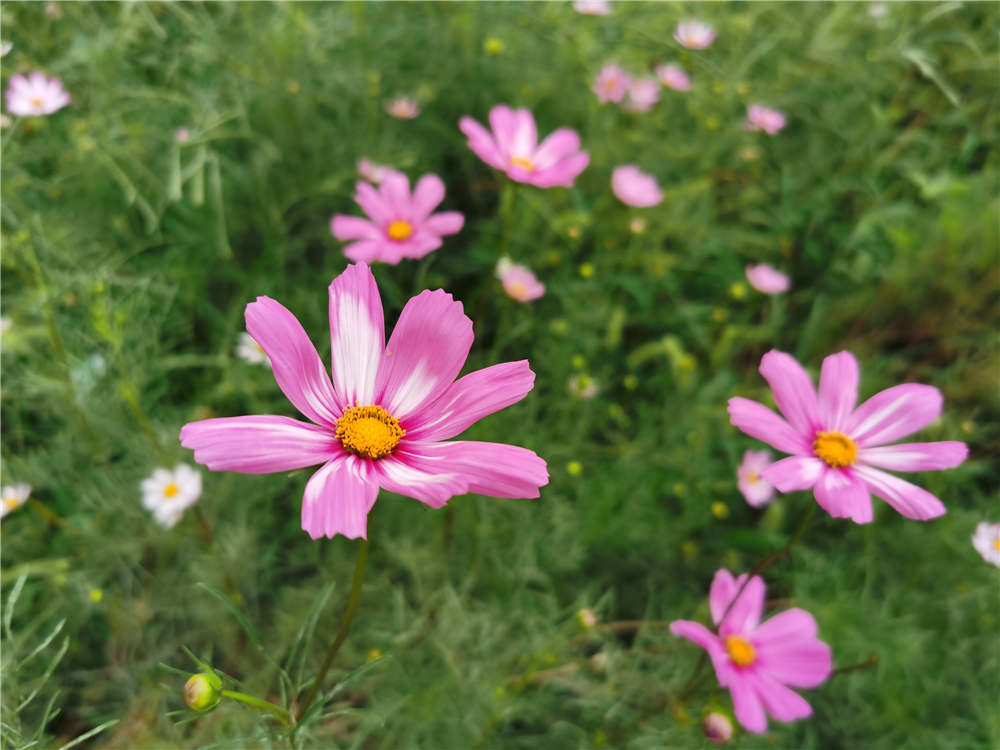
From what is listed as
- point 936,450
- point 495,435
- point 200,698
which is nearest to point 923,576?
point 936,450

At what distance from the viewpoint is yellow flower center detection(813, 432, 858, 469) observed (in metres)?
0.81

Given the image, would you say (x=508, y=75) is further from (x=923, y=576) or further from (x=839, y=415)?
(x=923, y=576)

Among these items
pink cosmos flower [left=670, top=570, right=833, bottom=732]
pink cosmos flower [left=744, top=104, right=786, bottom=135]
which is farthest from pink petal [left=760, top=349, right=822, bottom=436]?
pink cosmos flower [left=744, top=104, right=786, bottom=135]

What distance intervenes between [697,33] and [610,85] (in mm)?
445

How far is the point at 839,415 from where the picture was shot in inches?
33.4

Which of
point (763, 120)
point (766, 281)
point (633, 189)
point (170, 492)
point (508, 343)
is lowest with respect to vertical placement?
point (170, 492)

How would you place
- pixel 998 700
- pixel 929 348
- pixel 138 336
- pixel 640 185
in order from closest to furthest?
1. pixel 998 700
2. pixel 138 336
3. pixel 640 185
4. pixel 929 348

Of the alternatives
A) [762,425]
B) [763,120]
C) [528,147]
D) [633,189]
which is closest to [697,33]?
[763,120]

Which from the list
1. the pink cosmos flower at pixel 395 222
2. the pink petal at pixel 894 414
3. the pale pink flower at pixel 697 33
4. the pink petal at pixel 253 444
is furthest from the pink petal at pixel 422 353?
the pale pink flower at pixel 697 33

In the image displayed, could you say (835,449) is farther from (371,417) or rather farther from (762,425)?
(371,417)

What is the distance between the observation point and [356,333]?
0.68m

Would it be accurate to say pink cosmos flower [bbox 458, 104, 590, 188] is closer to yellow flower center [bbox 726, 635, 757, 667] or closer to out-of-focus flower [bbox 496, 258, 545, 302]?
out-of-focus flower [bbox 496, 258, 545, 302]

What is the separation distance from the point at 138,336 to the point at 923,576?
1593 mm

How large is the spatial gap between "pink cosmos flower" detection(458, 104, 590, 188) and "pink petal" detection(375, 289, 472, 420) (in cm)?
54
